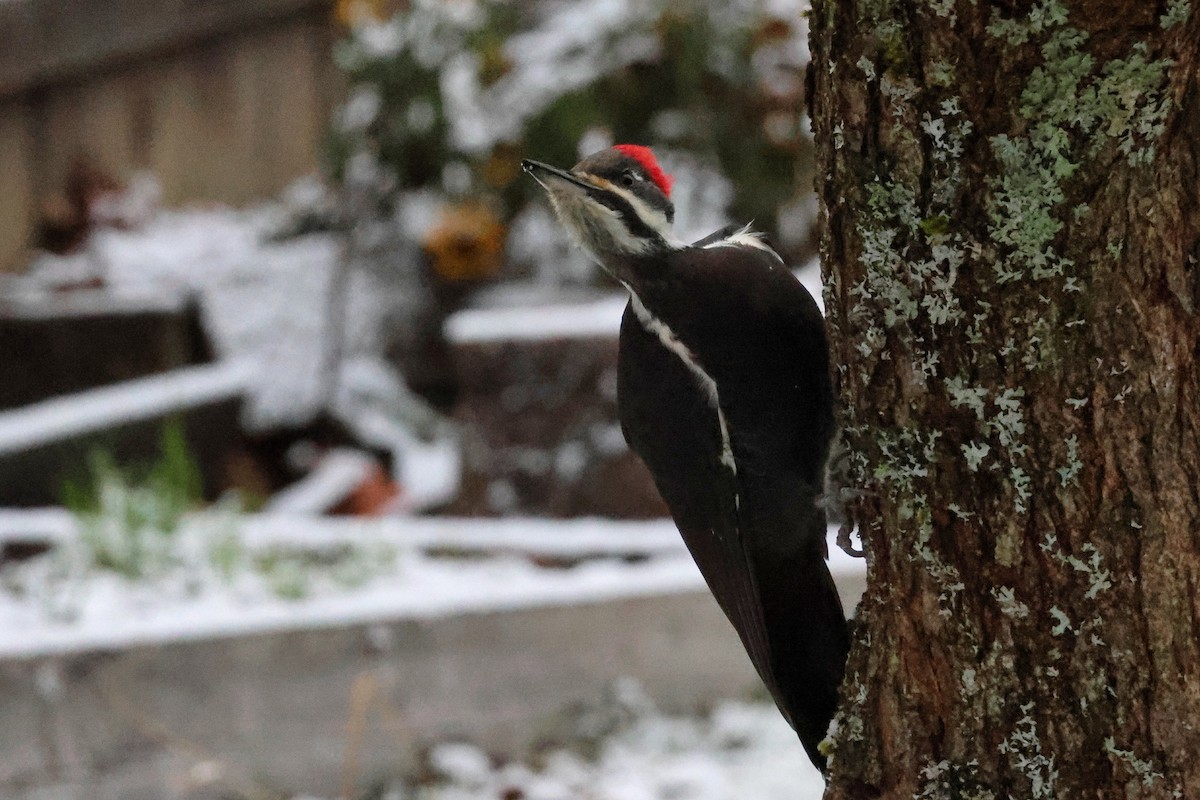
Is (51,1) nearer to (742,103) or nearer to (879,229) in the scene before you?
(742,103)

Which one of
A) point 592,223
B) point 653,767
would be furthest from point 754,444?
point 653,767

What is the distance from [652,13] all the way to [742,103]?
465 millimetres

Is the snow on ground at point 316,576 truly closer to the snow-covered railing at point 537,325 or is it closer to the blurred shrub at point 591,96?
the snow-covered railing at point 537,325

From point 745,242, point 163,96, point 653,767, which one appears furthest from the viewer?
point 163,96

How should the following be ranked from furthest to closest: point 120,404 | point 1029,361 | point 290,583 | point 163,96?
point 163,96 → point 120,404 → point 290,583 → point 1029,361

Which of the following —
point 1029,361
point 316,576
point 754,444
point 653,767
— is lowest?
point 653,767

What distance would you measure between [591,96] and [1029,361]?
3.81 meters

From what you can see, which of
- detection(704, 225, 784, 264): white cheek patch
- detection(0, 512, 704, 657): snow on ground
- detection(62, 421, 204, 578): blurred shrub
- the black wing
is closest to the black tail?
the black wing

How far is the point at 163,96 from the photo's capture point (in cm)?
572

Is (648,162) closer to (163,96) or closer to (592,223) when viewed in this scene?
(592,223)

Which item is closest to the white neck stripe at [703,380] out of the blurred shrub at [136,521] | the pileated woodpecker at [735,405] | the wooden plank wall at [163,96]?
the pileated woodpecker at [735,405]

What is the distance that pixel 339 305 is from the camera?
554cm

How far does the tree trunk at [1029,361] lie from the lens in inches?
43.4

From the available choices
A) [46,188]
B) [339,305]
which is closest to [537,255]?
[339,305]
